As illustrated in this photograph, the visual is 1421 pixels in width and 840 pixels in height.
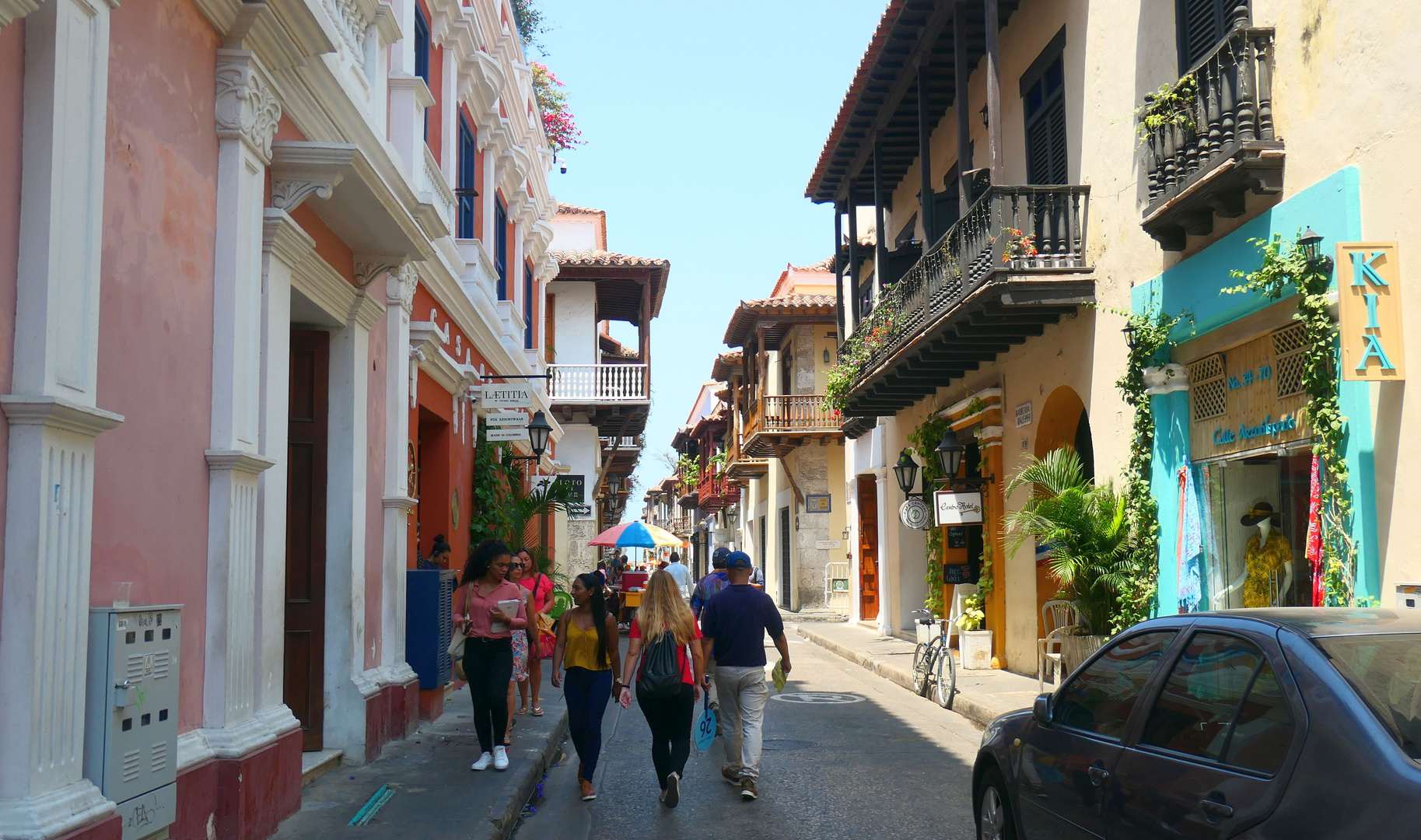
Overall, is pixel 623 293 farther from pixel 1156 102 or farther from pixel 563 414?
pixel 1156 102

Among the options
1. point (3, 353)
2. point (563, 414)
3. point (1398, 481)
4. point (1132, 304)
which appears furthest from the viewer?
point (563, 414)

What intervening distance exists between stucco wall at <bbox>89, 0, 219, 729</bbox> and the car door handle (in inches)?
173

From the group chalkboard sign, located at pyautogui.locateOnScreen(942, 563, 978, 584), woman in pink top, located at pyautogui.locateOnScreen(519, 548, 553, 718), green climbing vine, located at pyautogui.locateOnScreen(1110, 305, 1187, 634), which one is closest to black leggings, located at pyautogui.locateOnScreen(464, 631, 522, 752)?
woman in pink top, located at pyautogui.locateOnScreen(519, 548, 553, 718)

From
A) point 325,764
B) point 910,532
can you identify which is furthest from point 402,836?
point 910,532

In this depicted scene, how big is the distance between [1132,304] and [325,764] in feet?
27.8

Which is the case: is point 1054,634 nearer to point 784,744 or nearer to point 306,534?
point 784,744

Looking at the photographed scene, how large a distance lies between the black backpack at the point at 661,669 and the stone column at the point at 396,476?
311cm

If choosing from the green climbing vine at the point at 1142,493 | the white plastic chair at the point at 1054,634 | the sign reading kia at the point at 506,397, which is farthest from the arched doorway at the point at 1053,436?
the sign reading kia at the point at 506,397

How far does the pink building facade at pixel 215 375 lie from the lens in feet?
14.8

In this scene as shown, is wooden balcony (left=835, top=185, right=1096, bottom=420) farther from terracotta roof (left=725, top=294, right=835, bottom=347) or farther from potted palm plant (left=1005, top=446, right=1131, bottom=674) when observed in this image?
terracotta roof (left=725, top=294, right=835, bottom=347)

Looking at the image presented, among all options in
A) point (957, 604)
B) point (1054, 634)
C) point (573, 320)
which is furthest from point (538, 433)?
point (573, 320)

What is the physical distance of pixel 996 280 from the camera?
41.5 feet

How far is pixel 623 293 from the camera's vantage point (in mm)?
30625

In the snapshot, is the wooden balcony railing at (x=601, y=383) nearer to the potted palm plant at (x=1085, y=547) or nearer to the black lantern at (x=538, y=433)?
the black lantern at (x=538, y=433)
